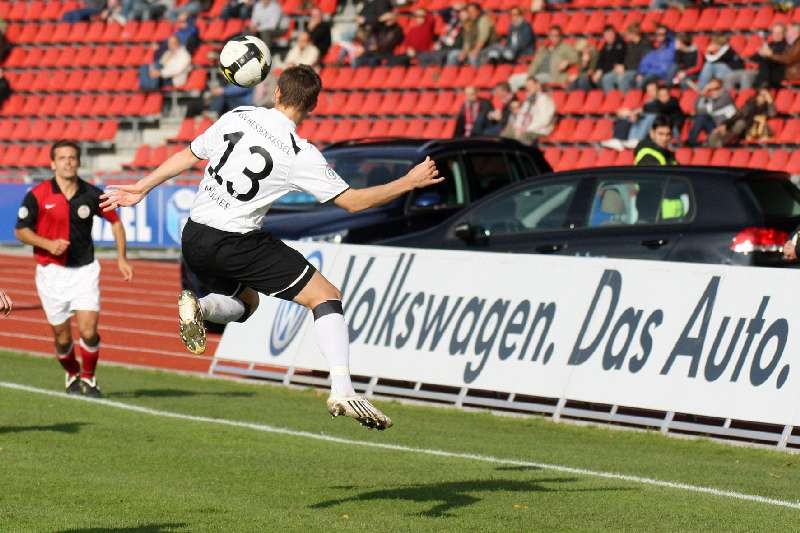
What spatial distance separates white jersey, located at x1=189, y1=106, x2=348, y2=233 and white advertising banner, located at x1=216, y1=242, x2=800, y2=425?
4.71m

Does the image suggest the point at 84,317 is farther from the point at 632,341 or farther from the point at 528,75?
the point at 528,75

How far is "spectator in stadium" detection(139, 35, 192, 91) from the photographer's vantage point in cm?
3161

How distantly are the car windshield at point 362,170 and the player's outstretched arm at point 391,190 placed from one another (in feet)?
30.6

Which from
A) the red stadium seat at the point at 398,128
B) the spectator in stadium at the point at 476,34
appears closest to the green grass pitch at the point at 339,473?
the red stadium seat at the point at 398,128

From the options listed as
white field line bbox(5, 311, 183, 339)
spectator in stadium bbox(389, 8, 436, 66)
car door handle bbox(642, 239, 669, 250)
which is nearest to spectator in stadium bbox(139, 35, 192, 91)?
spectator in stadium bbox(389, 8, 436, 66)

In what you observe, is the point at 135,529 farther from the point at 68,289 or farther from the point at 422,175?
the point at 68,289

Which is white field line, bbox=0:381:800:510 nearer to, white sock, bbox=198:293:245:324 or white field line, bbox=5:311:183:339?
white sock, bbox=198:293:245:324

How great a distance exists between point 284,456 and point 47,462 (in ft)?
5.16

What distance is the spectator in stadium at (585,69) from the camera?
24.9 meters

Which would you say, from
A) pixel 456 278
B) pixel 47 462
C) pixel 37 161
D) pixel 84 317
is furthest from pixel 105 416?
pixel 37 161

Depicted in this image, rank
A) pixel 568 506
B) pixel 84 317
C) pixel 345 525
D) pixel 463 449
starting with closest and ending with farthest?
pixel 345 525
pixel 568 506
pixel 463 449
pixel 84 317

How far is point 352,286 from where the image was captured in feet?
48.8

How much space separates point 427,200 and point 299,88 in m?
9.44

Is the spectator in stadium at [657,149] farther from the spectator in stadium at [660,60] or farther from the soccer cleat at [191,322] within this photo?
the soccer cleat at [191,322]
